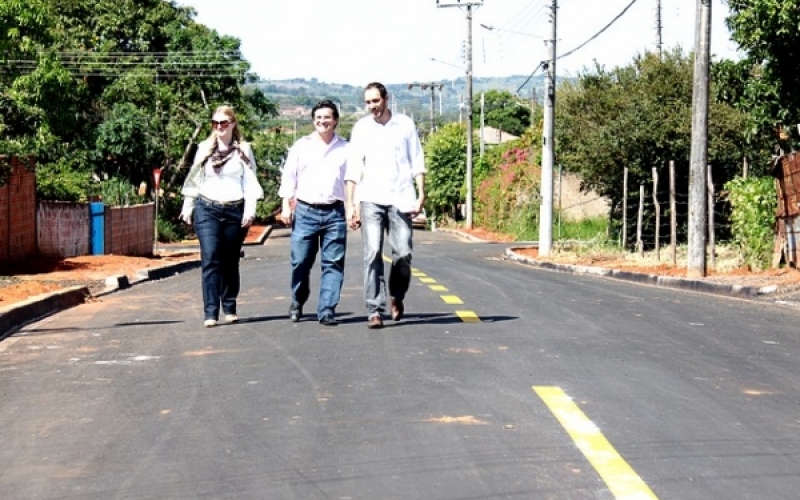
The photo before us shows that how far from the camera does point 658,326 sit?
10797 mm

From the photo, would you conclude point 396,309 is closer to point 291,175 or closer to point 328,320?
point 328,320

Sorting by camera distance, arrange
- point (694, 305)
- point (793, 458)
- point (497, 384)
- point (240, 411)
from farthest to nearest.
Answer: point (694, 305) < point (497, 384) < point (240, 411) < point (793, 458)

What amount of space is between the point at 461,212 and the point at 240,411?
6946cm

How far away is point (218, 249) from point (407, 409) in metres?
4.90

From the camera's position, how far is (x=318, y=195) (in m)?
11.1

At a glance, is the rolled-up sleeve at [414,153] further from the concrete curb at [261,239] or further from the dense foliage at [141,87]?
the concrete curb at [261,239]

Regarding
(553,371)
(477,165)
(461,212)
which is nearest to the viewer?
(553,371)

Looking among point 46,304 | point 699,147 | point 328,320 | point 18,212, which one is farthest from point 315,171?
point 18,212

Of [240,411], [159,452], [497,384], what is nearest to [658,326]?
[497,384]

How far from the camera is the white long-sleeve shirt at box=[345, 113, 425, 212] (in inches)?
419

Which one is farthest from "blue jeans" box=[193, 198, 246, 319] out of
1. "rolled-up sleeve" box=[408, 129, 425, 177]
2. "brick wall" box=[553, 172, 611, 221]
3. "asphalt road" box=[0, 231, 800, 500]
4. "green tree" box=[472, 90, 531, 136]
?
"green tree" box=[472, 90, 531, 136]

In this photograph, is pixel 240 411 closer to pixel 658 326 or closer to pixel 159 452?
pixel 159 452

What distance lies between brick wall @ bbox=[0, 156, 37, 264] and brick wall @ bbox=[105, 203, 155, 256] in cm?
464

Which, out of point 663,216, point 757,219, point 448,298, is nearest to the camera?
point 448,298
